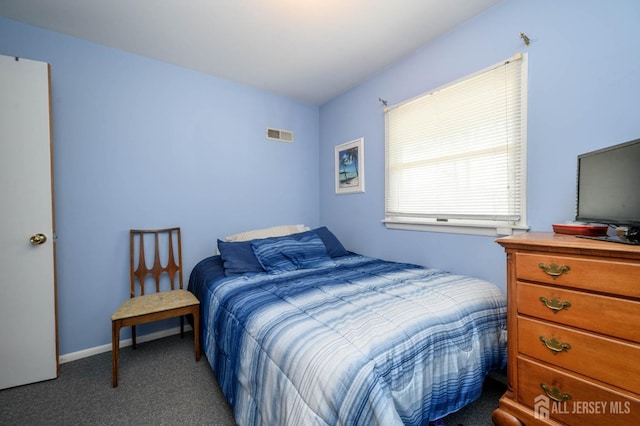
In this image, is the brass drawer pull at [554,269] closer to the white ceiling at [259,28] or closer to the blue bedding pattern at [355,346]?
the blue bedding pattern at [355,346]

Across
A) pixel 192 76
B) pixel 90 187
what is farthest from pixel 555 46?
pixel 90 187

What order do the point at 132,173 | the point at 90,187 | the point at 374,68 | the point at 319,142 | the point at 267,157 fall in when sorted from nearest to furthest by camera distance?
the point at 90,187 → the point at 132,173 → the point at 374,68 → the point at 267,157 → the point at 319,142

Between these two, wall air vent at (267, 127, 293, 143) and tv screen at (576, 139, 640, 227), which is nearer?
tv screen at (576, 139, 640, 227)

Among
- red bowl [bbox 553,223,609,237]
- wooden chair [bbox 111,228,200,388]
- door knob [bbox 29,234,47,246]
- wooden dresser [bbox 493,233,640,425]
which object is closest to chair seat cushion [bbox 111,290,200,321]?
wooden chair [bbox 111,228,200,388]

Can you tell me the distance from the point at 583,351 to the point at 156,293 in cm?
285

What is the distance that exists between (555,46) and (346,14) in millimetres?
1363

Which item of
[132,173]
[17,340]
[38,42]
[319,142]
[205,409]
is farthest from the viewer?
[319,142]

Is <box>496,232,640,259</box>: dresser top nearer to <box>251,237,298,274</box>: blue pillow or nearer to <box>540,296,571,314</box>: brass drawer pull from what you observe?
<box>540,296,571,314</box>: brass drawer pull

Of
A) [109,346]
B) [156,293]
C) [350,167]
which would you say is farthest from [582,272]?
[109,346]

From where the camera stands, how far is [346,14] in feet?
6.27

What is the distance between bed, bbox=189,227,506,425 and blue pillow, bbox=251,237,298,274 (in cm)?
22

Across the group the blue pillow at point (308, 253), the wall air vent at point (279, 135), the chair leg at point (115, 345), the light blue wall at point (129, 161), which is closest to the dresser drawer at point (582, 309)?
the blue pillow at point (308, 253)

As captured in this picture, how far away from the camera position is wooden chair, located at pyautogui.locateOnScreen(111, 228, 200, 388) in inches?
72.3

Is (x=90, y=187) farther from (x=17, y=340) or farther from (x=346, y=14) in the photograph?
(x=346, y=14)
